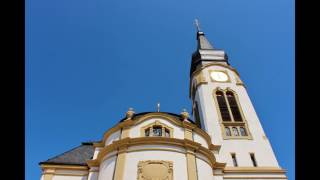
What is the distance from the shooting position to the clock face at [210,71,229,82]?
3288 centimetres

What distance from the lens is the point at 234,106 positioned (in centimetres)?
2900

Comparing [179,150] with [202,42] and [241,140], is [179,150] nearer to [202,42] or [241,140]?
[241,140]

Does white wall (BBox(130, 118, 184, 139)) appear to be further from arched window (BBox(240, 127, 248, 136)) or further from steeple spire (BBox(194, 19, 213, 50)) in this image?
steeple spire (BBox(194, 19, 213, 50))

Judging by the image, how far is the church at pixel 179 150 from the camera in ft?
60.5

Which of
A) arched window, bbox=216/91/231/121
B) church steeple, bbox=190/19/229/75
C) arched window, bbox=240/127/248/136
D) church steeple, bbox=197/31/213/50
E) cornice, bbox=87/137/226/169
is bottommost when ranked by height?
cornice, bbox=87/137/226/169

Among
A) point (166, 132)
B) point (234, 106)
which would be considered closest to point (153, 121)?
point (166, 132)

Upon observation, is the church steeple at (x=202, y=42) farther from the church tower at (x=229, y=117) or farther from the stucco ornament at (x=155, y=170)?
the stucco ornament at (x=155, y=170)

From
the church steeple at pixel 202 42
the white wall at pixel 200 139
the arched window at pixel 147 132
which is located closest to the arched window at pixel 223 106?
the white wall at pixel 200 139

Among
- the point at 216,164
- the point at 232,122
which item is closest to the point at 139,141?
the point at 216,164

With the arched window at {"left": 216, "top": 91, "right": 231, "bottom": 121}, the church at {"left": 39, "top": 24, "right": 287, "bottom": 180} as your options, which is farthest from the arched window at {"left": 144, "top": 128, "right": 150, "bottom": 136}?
the arched window at {"left": 216, "top": 91, "right": 231, "bottom": 121}

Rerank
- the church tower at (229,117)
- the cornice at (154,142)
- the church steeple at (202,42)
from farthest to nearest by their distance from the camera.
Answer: the church steeple at (202,42)
the church tower at (229,117)
the cornice at (154,142)

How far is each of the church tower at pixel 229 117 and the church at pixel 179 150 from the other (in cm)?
8
